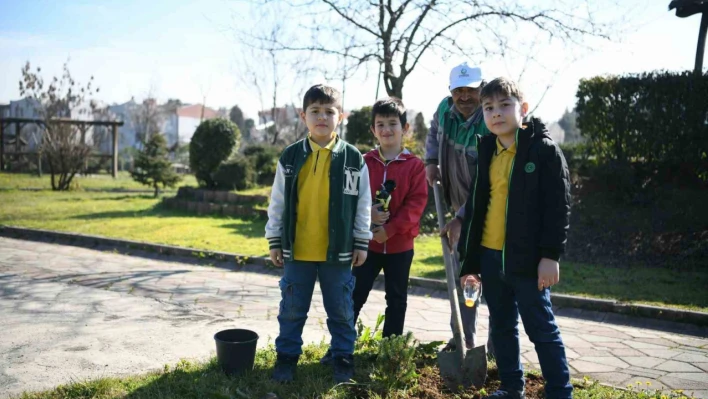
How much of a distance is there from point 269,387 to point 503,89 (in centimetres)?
204

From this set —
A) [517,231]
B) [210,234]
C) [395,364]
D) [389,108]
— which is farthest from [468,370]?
[210,234]

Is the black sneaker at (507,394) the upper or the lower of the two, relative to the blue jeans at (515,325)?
lower

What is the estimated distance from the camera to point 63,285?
6020mm

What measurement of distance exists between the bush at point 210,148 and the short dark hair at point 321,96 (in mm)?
10994

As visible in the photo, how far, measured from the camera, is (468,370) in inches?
131

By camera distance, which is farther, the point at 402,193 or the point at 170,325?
the point at 170,325

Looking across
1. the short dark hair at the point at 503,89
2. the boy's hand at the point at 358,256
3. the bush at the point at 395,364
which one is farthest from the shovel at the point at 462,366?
the short dark hair at the point at 503,89

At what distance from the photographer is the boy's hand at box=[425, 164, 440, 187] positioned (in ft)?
12.8

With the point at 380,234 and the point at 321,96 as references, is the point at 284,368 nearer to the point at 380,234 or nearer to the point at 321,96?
the point at 380,234

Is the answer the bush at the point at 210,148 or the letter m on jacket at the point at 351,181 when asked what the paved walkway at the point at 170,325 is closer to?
the letter m on jacket at the point at 351,181

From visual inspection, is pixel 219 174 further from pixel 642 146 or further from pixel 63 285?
pixel 642 146

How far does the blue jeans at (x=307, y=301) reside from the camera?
341 cm

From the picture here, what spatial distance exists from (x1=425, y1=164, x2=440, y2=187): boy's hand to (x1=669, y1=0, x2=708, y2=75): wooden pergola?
9720 mm

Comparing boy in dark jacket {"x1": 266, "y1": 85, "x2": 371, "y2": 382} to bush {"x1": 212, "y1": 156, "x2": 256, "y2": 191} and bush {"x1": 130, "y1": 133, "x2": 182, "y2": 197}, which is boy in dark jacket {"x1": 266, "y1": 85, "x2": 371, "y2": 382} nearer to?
bush {"x1": 212, "y1": 156, "x2": 256, "y2": 191}
